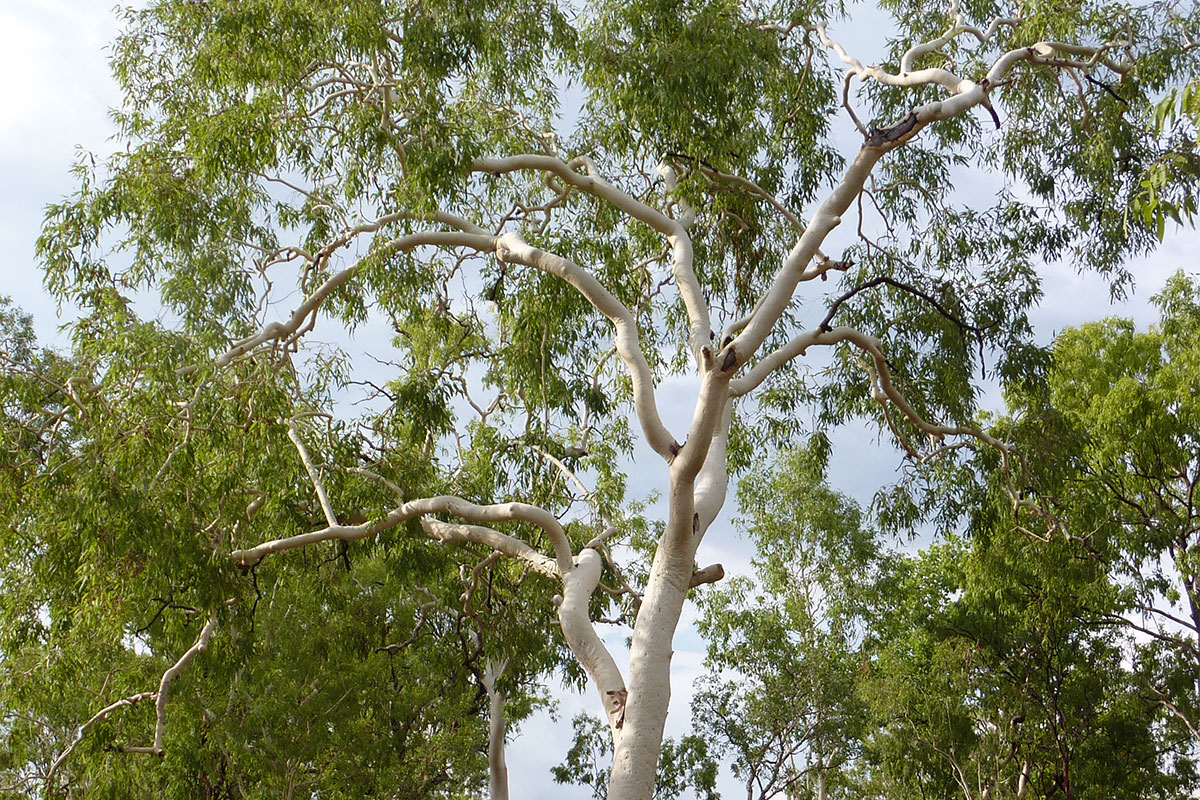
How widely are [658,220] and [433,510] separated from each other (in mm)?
2361

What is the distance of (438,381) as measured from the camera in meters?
7.88

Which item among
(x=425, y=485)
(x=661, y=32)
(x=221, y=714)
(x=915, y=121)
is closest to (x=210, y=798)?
(x=221, y=714)

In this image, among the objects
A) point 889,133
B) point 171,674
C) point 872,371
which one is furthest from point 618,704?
point 872,371

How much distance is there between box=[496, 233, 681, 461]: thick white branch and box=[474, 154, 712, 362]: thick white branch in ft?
0.47

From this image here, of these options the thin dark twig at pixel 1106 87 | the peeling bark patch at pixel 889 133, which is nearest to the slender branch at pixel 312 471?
the peeling bark patch at pixel 889 133

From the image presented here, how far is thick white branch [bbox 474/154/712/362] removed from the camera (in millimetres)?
6902

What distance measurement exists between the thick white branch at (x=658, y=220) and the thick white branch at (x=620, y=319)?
0.47 ft

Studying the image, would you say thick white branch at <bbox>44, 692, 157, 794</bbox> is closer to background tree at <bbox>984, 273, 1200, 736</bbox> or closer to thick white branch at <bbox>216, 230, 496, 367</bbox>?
thick white branch at <bbox>216, 230, 496, 367</bbox>

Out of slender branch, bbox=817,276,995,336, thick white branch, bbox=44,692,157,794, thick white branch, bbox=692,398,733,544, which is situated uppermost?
slender branch, bbox=817,276,995,336

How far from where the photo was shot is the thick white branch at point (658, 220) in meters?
6.90

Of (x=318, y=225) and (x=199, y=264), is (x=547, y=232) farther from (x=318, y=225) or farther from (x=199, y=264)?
(x=199, y=264)

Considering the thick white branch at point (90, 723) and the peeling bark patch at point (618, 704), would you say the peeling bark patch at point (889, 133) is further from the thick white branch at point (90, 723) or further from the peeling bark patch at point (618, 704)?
the thick white branch at point (90, 723)

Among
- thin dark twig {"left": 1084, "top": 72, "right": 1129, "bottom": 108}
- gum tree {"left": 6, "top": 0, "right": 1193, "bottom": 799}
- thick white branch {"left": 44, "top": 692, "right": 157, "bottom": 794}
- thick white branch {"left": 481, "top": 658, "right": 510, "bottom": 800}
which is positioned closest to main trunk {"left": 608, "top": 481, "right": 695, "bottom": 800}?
gum tree {"left": 6, "top": 0, "right": 1193, "bottom": 799}

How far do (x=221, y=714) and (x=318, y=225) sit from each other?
514 centimetres
